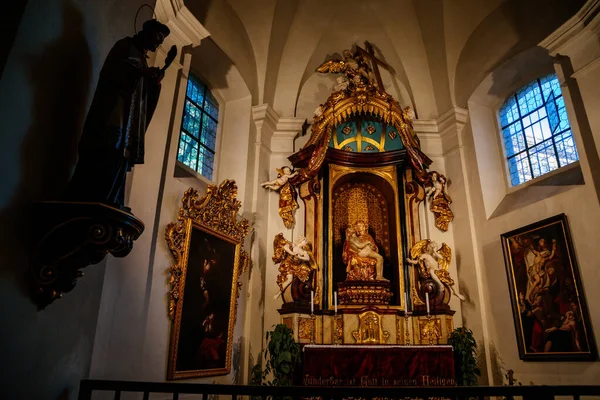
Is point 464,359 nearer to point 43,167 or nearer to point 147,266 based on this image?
point 147,266

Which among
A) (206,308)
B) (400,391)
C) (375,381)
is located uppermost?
(206,308)

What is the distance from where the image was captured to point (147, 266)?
16.3 feet

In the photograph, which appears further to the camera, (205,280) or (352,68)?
(352,68)

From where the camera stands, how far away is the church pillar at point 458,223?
739cm

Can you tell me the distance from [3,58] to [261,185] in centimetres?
528

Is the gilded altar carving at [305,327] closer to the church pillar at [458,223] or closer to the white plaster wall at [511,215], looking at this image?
the church pillar at [458,223]

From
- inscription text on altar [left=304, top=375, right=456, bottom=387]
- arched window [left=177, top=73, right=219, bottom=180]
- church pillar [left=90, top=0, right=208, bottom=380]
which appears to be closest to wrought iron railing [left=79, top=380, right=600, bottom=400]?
church pillar [left=90, top=0, right=208, bottom=380]

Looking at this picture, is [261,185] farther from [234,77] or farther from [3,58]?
[3,58]

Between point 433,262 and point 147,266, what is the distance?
455 cm

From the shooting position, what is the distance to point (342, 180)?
27.2 feet

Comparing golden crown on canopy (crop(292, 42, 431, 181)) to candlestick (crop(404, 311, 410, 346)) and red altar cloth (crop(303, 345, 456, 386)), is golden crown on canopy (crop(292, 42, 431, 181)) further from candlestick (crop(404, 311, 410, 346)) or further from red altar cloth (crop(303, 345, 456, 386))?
red altar cloth (crop(303, 345, 456, 386))

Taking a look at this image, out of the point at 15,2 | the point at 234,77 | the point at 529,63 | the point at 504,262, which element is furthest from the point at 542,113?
the point at 15,2

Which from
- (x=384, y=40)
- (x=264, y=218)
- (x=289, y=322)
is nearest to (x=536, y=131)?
(x=384, y=40)

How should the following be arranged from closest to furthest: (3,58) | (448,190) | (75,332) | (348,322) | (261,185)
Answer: (3,58) → (75,332) → (348,322) → (261,185) → (448,190)
